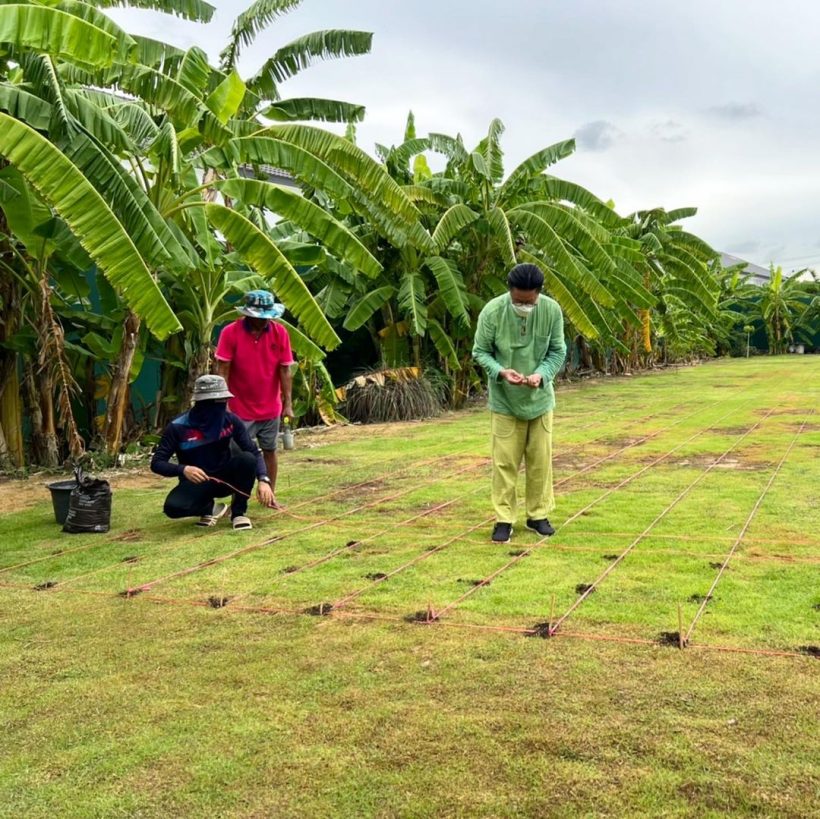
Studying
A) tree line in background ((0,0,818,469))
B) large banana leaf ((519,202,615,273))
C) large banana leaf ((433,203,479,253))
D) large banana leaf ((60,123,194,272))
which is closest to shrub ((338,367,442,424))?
tree line in background ((0,0,818,469))

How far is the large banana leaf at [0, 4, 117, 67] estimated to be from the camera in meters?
4.76

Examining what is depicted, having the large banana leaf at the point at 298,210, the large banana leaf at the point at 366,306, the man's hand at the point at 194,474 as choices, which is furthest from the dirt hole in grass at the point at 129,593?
the large banana leaf at the point at 366,306

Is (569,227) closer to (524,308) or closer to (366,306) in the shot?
(366,306)

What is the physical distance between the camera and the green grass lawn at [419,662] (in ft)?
6.91

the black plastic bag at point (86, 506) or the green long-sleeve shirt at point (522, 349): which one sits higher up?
the green long-sleeve shirt at point (522, 349)

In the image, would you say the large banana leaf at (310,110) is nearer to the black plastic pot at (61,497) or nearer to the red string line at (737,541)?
the black plastic pot at (61,497)

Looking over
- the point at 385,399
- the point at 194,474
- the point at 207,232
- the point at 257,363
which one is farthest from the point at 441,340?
the point at 194,474

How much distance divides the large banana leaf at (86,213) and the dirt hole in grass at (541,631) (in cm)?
305

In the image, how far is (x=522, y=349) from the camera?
4.66 metres

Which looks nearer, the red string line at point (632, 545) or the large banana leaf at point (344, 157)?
the red string line at point (632, 545)

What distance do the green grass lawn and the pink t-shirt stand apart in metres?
0.75

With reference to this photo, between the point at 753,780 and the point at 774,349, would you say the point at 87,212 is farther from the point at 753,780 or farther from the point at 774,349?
the point at 774,349

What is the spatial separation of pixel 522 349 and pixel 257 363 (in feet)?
5.96

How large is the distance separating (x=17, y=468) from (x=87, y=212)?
142 inches
